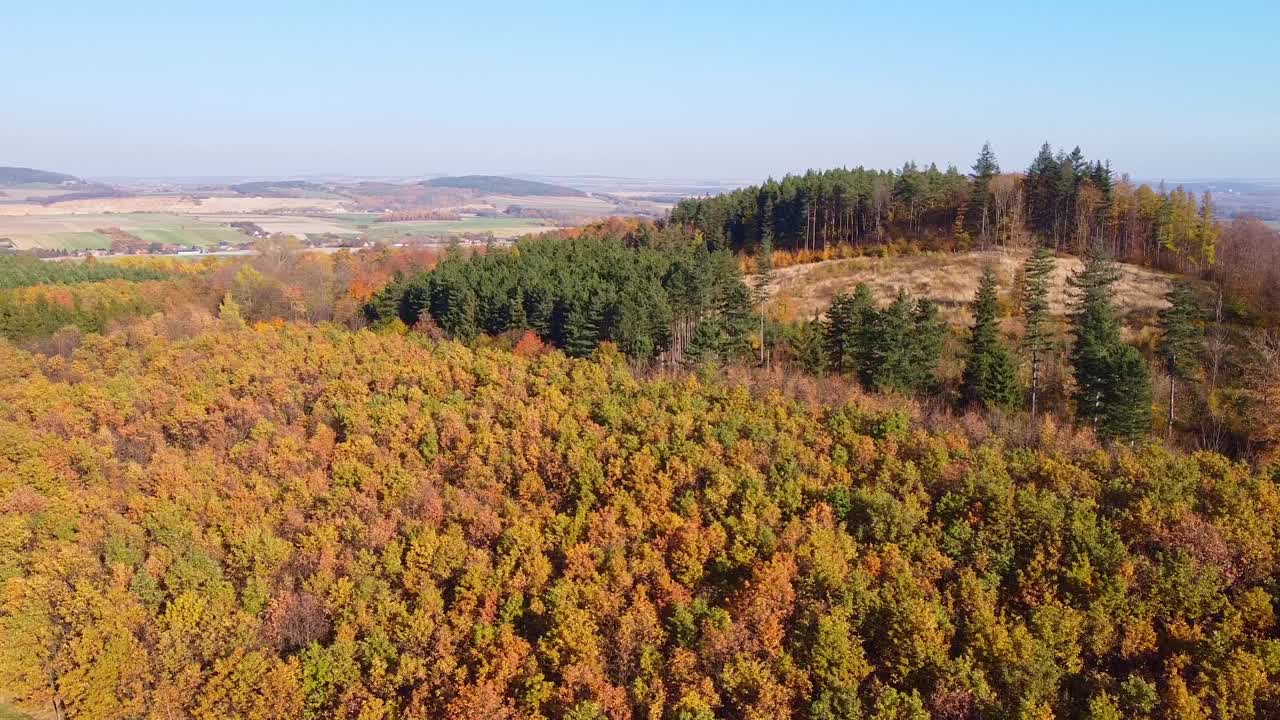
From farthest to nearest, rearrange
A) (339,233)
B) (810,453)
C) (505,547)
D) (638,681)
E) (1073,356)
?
(339,233) → (1073,356) → (810,453) → (505,547) → (638,681)

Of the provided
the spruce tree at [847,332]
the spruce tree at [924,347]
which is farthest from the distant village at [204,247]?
the spruce tree at [924,347]

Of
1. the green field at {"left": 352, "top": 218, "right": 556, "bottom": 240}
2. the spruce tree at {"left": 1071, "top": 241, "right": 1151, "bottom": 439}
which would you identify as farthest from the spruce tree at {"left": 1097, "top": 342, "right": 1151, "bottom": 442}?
the green field at {"left": 352, "top": 218, "right": 556, "bottom": 240}

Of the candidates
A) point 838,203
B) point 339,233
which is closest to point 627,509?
point 838,203

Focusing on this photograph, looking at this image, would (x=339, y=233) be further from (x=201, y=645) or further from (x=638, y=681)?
(x=638, y=681)

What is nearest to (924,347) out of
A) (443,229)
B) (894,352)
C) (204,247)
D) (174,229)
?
(894,352)

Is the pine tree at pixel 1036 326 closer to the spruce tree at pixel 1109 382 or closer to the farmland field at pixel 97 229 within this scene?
the spruce tree at pixel 1109 382
